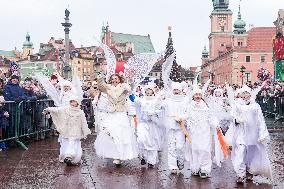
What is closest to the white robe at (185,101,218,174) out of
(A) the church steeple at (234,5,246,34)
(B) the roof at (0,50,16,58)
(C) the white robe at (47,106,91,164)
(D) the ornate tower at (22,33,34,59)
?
(C) the white robe at (47,106,91,164)

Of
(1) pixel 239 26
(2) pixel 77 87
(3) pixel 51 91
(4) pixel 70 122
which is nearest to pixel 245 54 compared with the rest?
(1) pixel 239 26

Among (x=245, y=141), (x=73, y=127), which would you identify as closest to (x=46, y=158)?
(x=73, y=127)

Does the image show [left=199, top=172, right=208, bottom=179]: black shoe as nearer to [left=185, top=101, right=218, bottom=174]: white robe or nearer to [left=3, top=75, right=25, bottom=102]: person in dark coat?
[left=185, top=101, right=218, bottom=174]: white robe

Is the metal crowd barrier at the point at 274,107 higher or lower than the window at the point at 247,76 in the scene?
lower

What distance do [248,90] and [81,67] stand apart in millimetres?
128076

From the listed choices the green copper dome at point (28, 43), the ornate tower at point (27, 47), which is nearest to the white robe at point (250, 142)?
the ornate tower at point (27, 47)

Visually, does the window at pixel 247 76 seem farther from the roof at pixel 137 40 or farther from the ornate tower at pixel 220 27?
the roof at pixel 137 40

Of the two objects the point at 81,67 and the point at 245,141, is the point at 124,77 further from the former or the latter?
the point at 81,67

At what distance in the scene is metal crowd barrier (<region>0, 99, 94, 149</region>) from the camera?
13648 mm

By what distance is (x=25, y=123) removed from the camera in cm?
1494

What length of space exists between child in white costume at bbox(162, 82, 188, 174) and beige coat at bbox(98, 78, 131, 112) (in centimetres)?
107

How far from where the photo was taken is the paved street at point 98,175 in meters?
8.85

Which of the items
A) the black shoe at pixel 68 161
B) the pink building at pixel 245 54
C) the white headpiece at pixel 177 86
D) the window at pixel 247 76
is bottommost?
the black shoe at pixel 68 161

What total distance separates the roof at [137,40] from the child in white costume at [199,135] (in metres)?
141
